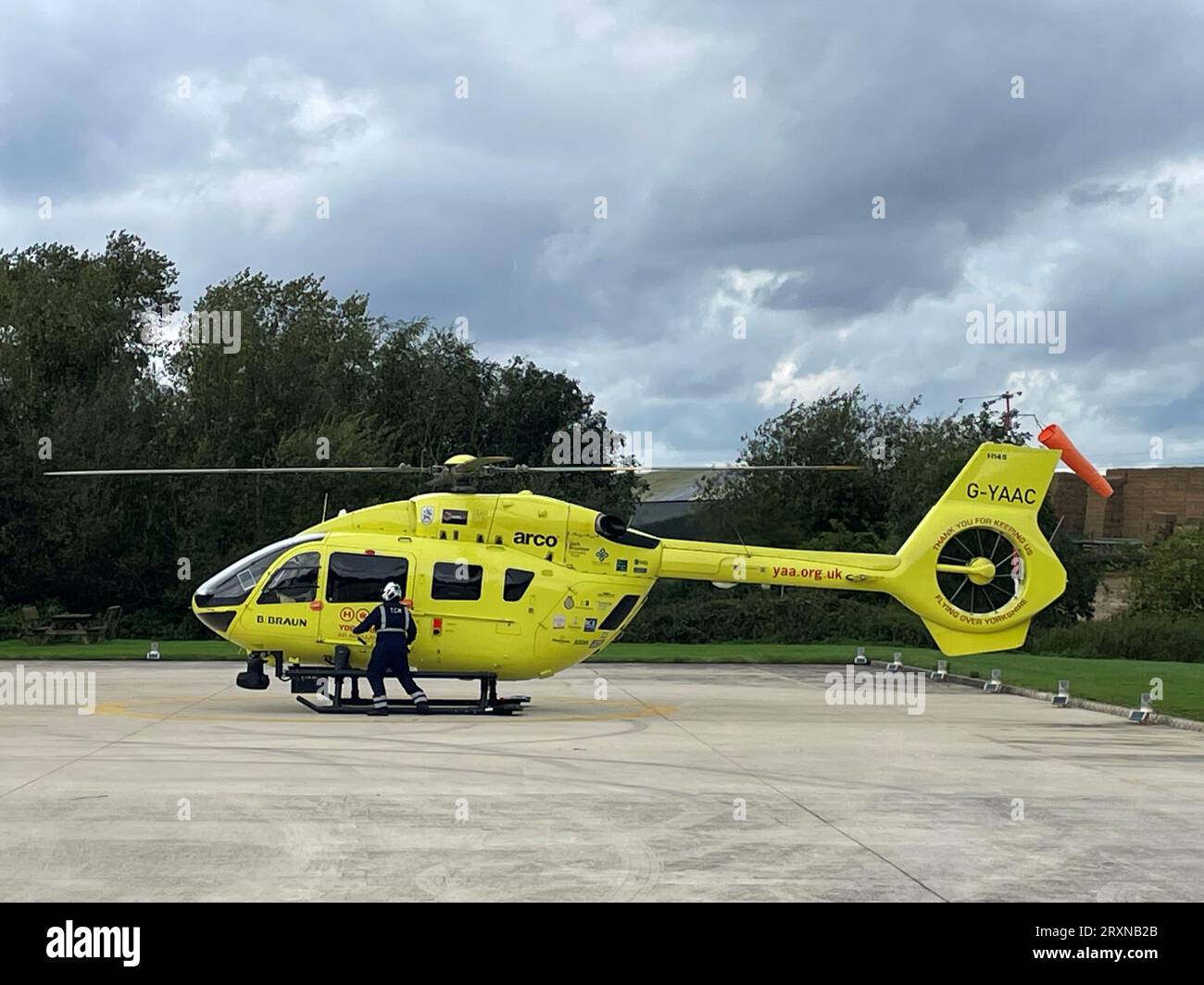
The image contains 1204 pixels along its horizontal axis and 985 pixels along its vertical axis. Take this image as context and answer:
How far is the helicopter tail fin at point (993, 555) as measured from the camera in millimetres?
23688

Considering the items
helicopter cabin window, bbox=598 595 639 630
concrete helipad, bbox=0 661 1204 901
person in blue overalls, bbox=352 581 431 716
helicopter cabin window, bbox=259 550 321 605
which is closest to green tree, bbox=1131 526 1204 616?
concrete helipad, bbox=0 661 1204 901

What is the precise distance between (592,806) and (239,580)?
10921 millimetres

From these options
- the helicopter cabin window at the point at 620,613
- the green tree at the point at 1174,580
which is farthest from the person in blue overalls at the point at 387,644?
the green tree at the point at 1174,580

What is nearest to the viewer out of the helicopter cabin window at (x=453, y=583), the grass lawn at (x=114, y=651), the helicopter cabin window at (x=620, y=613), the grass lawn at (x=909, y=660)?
the helicopter cabin window at (x=453, y=583)

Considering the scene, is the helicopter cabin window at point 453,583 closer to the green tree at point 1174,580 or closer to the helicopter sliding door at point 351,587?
the helicopter sliding door at point 351,587

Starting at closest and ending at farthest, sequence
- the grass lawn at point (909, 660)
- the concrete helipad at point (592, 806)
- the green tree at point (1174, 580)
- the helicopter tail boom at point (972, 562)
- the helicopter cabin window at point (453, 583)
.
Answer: the concrete helipad at point (592, 806) < the helicopter cabin window at point (453, 583) < the helicopter tail boom at point (972, 562) < the grass lawn at point (909, 660) < the green tree at point (1174, 580)

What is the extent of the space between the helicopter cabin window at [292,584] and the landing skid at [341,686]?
2.91 feet

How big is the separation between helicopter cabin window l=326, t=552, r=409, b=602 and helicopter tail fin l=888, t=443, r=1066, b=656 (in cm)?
798

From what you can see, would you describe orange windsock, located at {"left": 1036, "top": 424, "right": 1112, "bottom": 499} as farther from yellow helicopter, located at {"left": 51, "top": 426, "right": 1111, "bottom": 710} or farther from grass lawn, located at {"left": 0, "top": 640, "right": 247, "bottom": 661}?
grass lawn, located at {"left": 0, "top": 640, "right": 247, "bottom": 661}

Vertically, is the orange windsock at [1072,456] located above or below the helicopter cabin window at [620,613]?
above

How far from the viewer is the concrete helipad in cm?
972

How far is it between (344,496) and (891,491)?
87.7 feet

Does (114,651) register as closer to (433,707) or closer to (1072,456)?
(433,707)

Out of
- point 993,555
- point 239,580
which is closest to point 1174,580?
point 993,555
